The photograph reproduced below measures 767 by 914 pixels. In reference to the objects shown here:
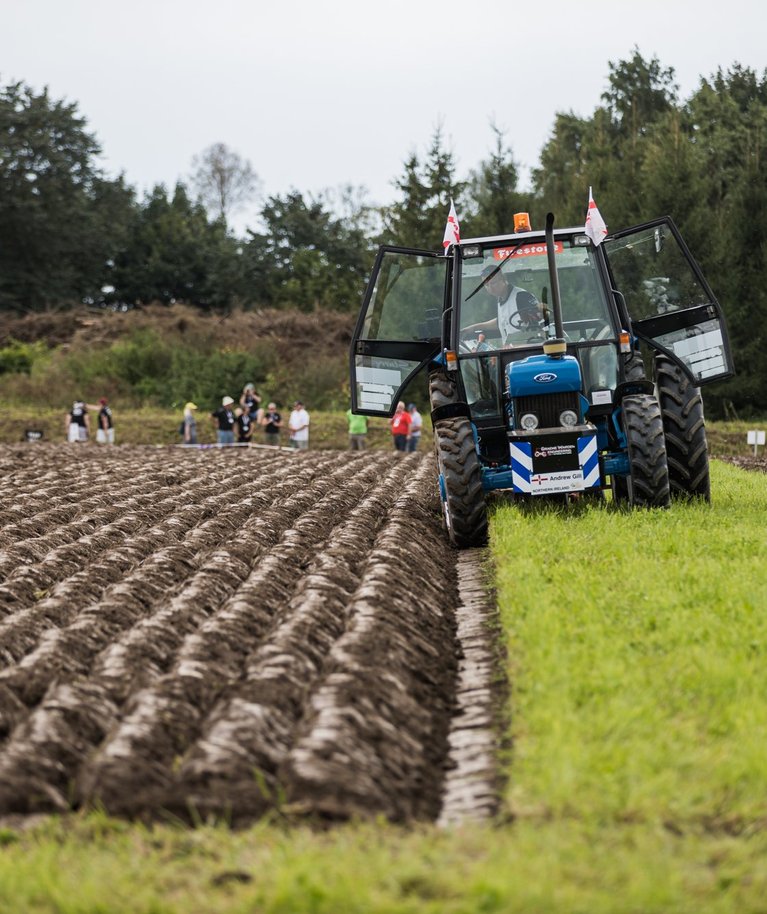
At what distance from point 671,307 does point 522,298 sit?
1.29m

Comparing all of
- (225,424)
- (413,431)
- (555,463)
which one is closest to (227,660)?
(555,463)

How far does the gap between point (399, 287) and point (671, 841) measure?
7.25 m

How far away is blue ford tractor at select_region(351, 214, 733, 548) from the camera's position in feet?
31.3

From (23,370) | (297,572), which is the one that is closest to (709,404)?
(23,370)

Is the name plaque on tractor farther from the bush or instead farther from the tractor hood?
the bush

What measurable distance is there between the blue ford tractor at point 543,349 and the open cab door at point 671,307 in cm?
1

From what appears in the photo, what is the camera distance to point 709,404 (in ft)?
104

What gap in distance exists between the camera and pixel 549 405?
9625mm

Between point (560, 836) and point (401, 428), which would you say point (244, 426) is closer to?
point (401, 428)

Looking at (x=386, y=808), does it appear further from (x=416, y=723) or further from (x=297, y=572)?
(x=297, y=572)

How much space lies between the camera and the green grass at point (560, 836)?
341cm

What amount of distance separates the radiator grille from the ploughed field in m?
1.26

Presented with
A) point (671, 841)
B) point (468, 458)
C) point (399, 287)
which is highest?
point (399, 287)

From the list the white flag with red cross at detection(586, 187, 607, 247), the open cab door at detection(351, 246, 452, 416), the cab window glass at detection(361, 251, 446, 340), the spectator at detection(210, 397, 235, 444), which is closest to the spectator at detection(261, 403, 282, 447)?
the spectator at detection(210, 397, 235, 444)
